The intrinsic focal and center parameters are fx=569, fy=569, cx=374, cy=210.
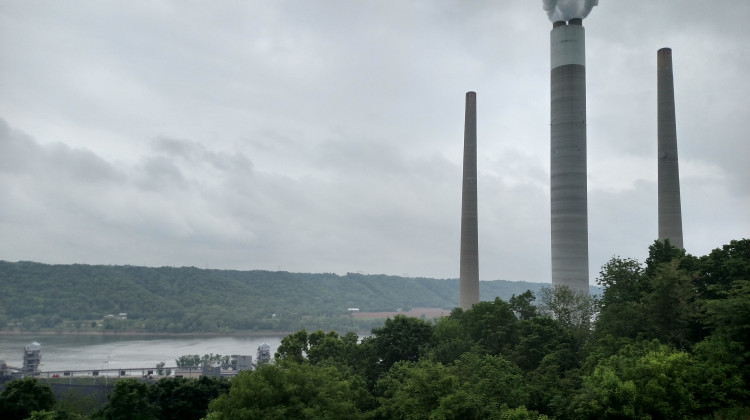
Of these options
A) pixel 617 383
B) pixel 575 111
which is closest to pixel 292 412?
pixel 617 383

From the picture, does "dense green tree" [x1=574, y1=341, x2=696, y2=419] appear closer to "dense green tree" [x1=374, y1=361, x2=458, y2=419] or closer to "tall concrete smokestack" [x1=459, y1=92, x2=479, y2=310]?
"dense green tree" [x1=374, y1=361, x2=458, y2=419]

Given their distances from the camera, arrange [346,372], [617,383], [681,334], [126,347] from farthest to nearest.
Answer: [126,347] → [346,372] → [681,334] → [617,383]

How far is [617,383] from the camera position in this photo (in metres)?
26.9

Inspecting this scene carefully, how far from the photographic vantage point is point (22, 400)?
111 ft

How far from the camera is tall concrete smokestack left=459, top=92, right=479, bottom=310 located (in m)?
72.9

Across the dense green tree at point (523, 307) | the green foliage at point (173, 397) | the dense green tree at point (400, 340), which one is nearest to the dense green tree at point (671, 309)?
A: the dense green tree at point (523, 307)

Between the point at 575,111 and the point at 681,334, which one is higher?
the point at 575,111

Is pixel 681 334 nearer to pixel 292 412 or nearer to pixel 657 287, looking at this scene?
pixel 657 287

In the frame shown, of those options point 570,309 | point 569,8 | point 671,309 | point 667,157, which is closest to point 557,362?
point 671,309

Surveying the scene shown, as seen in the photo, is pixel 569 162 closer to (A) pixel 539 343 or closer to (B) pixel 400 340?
(A) pixel 539 343

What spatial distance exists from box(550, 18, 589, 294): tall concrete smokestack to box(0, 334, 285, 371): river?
98.0 metres

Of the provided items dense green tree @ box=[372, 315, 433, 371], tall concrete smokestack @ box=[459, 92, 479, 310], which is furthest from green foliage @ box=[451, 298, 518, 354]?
tall concrete smokestack @ box=[459, 92, 479, 310]

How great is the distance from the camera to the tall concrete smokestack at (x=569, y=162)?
2339 inches

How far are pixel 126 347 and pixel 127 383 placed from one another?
472 ft
